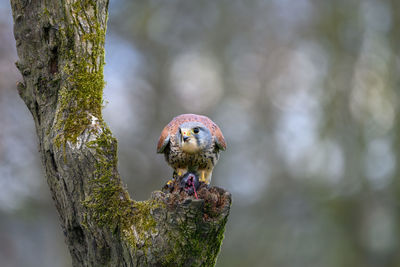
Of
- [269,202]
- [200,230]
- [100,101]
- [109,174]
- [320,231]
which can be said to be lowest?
[200,230]

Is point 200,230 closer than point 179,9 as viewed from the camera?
Yes

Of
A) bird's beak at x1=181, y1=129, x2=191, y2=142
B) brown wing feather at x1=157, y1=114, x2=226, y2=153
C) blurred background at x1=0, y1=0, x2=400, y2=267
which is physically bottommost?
bird's beak at x1=181, y1=129, x2=191, y2=142

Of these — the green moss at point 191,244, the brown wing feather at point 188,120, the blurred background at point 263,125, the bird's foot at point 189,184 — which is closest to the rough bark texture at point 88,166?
the green moss at point 191,244

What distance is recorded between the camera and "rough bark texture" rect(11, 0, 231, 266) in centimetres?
224

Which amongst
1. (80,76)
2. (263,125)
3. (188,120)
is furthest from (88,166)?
(263,125)

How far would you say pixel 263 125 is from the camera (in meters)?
9.83

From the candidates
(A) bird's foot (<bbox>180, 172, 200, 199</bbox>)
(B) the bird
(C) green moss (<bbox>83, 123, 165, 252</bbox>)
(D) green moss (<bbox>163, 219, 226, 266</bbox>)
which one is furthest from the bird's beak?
(D) green moss (<bbox>163, 219, 226, 266</bbox>)

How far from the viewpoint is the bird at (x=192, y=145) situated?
9.83 feet

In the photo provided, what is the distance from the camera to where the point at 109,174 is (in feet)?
8.29

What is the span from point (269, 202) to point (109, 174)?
7563mm

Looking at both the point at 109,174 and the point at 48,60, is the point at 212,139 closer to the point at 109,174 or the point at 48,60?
the point at 109,174

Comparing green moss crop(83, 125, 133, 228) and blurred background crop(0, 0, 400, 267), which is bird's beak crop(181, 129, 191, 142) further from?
blurred background crop(0, 0, 400, 267)

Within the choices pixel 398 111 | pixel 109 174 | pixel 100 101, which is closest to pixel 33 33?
pixel 100 101

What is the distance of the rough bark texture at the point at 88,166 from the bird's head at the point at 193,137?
1.84 ft
